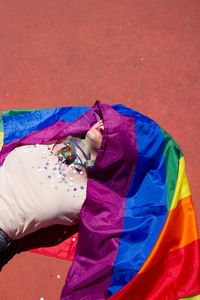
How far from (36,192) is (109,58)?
1775 millimetres

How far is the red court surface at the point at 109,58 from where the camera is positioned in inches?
103

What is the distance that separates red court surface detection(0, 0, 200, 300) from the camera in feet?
8.56

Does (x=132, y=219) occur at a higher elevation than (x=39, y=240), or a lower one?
higher

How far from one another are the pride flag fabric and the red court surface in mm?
467

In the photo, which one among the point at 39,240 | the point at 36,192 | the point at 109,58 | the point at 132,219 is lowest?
the point at 39,240

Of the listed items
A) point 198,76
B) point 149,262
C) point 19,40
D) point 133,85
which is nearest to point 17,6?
point 19,40

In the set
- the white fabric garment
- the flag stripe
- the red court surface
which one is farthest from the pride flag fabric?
the red court surface

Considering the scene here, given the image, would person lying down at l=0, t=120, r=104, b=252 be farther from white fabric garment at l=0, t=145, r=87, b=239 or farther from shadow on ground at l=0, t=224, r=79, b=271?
shadow on ground at l=0, t=224, r=79, b=271

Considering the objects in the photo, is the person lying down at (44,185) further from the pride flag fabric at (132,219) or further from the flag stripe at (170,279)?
the flag stripe at (170,279)

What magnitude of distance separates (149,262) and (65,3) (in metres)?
2.95

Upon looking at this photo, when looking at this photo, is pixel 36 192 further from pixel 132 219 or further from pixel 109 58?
pixel 109 58

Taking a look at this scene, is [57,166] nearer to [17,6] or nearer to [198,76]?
[198,76]

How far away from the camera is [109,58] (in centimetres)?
286

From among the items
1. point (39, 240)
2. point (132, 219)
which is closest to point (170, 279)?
point (132, 219)
